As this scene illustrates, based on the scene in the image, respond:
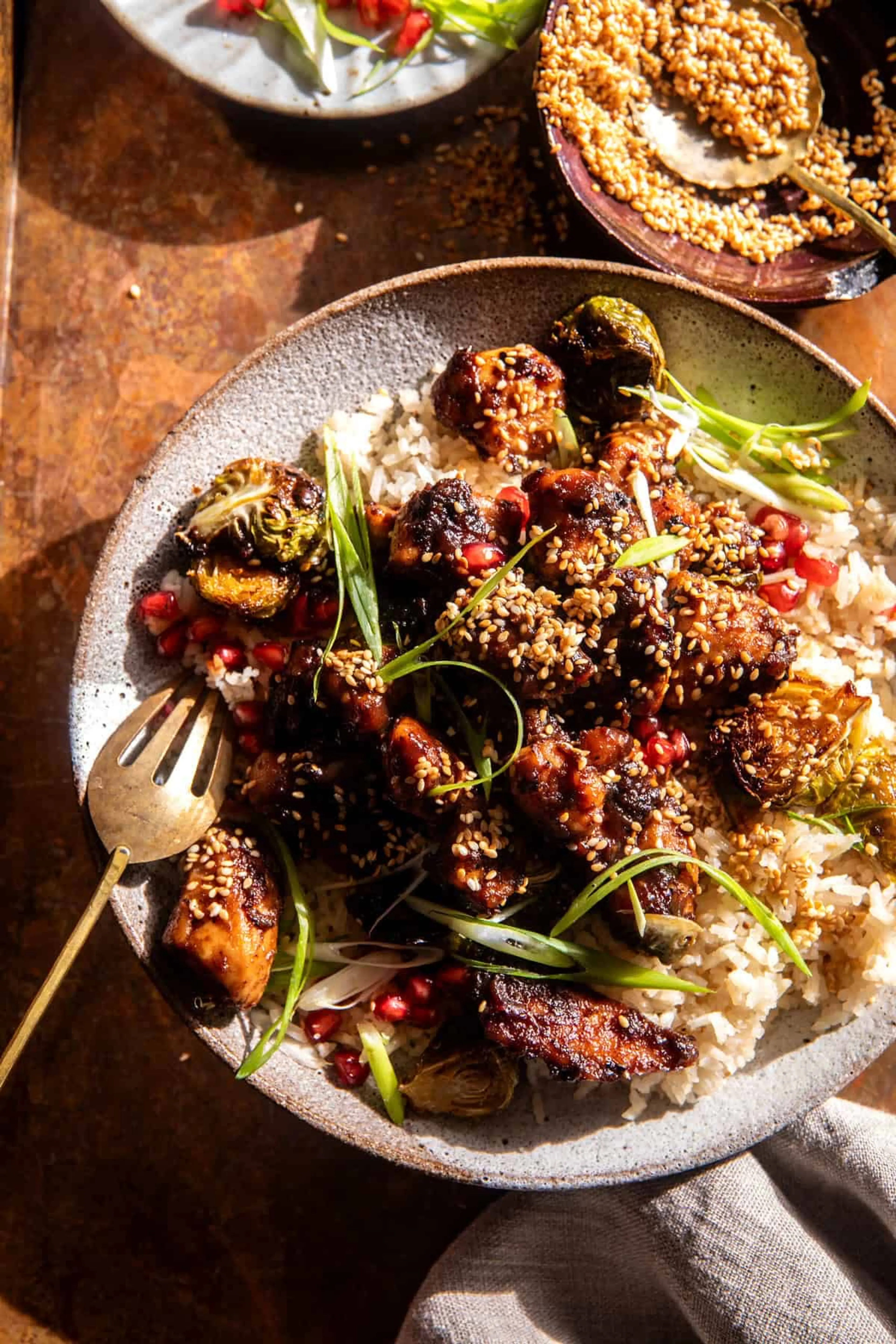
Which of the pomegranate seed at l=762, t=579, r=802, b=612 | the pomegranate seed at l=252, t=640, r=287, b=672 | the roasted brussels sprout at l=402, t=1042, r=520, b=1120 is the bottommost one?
the roasted brussels sprout at l=402, t=1042, r=520, b=1120

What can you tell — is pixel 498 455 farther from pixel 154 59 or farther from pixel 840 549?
pixel 154 59

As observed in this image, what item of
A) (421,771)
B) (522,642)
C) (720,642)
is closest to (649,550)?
(720,642)

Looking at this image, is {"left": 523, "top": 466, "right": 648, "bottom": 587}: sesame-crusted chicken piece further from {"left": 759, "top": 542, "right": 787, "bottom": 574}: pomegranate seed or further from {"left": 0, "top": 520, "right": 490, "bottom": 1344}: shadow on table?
{"left": 0, "top": 520, "right": 490, "bottom": 1344}: shadow on table

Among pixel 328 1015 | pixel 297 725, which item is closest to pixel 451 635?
pixel 297 725

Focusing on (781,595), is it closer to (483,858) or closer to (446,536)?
(446,536)

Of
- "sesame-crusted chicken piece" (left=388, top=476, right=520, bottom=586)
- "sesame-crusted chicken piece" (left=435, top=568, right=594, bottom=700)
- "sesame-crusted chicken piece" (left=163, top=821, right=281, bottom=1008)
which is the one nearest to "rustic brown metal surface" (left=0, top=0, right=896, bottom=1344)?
"sesame-crusted chicken piece" (left=163, top=821, right=281, bottom=1008)

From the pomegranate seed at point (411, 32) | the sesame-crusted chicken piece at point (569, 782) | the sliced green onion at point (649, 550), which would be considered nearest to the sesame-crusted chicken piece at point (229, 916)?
the sesame-crusted chicken piece at point (569, 782)
